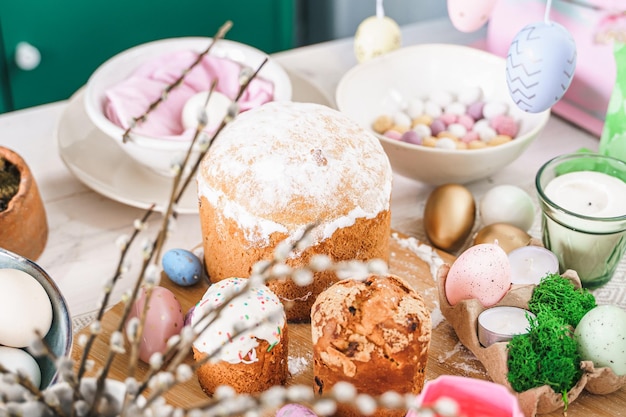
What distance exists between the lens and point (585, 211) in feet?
3.24

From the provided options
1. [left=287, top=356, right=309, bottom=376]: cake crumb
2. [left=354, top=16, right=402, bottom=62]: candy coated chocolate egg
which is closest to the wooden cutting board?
[left=287, top=356, right=309, bottom=376]: cake crumb

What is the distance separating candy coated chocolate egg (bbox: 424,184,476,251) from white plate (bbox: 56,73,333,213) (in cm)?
36

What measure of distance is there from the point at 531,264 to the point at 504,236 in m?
0.07

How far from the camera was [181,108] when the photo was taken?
125 centimetres

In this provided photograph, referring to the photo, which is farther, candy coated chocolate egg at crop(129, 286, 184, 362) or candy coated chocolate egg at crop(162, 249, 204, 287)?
candy coated chocolate egg at crop(162, 249, 204, 287)

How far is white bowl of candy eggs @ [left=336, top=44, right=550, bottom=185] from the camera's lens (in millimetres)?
1124

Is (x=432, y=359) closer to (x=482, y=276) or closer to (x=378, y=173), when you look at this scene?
(x=482, y=276)

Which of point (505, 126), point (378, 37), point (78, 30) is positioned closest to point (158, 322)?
point (505, 126)

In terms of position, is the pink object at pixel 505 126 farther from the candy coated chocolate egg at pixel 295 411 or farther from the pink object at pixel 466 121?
the candy coated chocolate egg at pixel 295 411

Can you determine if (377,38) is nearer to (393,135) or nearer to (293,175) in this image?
(393,135)

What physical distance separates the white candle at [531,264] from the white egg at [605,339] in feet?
0.42

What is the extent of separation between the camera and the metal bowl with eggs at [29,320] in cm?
77

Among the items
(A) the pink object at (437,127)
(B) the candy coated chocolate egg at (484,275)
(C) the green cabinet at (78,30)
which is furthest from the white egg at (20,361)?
(C) the green cabinet at (78,30)

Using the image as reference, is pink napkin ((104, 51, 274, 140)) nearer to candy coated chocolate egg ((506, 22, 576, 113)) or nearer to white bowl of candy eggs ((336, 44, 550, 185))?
white bowl of candy eggs ((336, 44, 550, 185))
